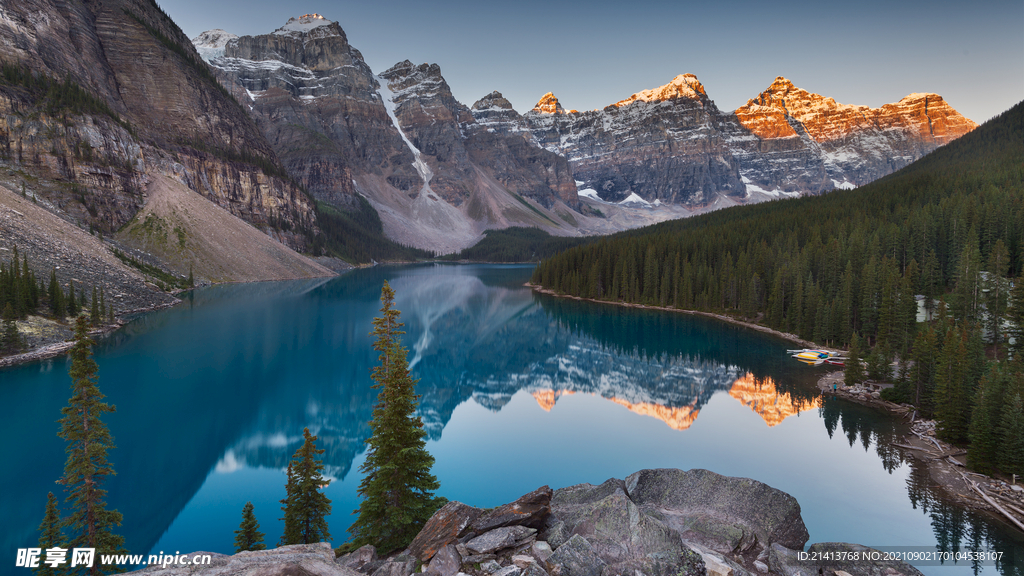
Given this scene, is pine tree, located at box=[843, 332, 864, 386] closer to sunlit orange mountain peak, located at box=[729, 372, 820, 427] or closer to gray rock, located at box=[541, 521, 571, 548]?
sunlit orange mountain peak, located at box=[729, 372, 820, 427]

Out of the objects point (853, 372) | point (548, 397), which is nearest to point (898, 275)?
point (853, 372)

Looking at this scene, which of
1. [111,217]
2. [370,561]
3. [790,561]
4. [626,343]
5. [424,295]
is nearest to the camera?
[790,561]

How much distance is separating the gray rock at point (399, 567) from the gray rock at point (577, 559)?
3111 mm

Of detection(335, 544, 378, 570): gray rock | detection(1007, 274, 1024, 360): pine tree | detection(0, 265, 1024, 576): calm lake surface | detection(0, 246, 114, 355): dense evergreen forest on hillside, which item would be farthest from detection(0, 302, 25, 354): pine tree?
detection(1007, 274, 1024, 360): pine tree

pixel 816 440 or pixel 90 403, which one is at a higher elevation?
pixel 90 403

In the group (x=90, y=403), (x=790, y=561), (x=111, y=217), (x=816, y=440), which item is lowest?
(x=816, y=440)

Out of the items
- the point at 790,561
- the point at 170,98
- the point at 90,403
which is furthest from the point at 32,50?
the point at 790,561

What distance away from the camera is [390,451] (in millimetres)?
13047

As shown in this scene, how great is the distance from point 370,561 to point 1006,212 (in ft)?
223

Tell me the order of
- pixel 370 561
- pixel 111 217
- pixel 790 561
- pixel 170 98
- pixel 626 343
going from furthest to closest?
pixel 170 98, pixel 111 217, pixel 626 343, pixel 370 561, pixel 790 561

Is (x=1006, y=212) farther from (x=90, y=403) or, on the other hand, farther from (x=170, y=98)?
(x=170, y=98)

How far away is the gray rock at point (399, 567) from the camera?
9375 mm

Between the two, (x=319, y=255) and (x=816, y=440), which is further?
(x=319, y=255)

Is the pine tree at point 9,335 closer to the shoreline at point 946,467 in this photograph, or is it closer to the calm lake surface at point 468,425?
the calm lake surface at point 468,425
